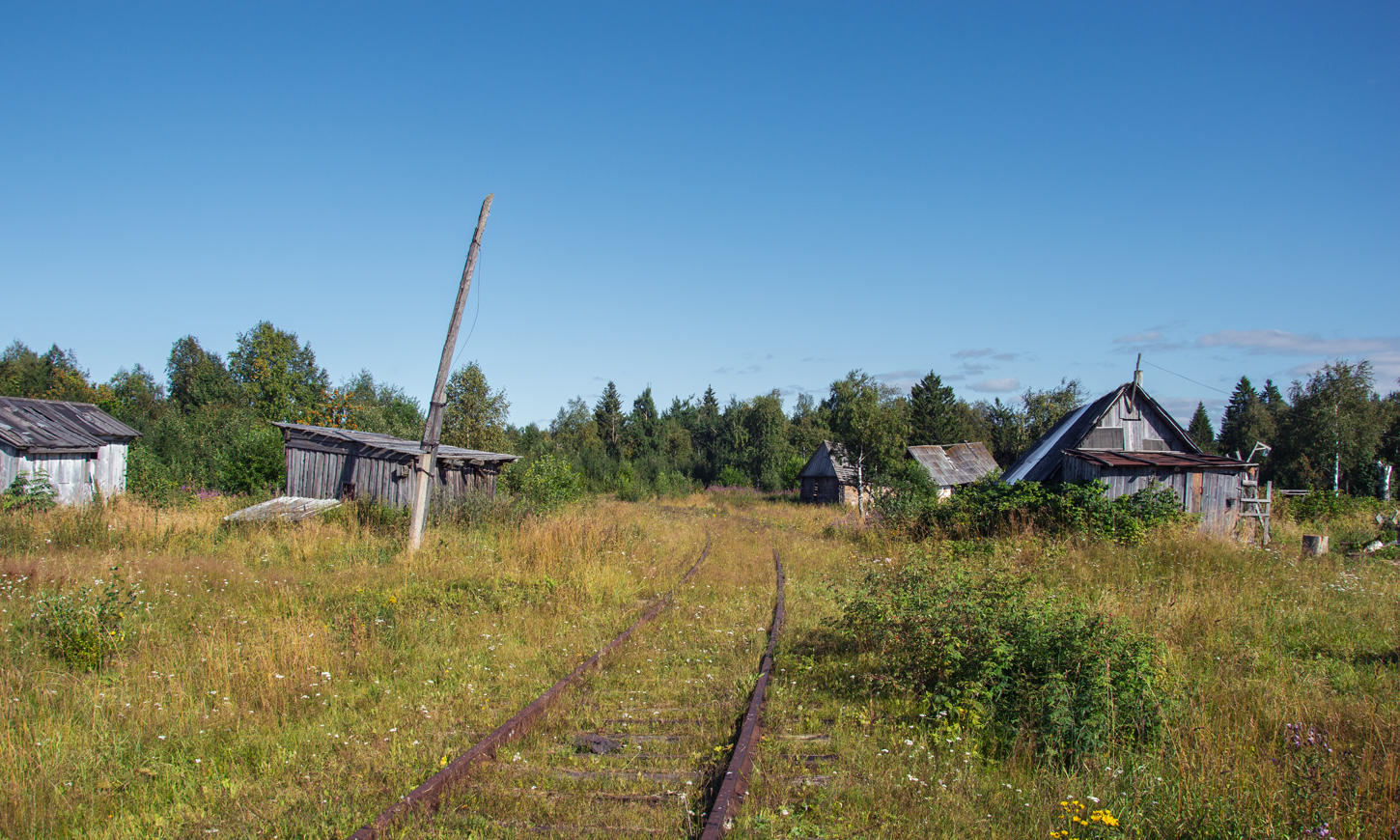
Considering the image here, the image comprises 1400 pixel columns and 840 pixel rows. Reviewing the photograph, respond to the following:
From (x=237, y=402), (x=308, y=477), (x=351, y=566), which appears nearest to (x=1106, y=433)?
(x=351, y=566)

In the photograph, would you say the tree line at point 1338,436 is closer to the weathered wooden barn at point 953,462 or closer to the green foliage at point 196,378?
the weathered wooden barn at point 953,462

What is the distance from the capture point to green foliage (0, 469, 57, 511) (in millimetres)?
16642

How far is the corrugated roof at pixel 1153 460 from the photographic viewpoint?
15.7m

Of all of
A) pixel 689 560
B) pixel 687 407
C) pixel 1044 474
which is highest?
pixel 687 407

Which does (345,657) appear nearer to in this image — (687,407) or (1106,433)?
(1106,433)

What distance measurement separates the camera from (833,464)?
41875 mm

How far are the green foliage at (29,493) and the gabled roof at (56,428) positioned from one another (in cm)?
87

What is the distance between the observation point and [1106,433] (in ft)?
62.3

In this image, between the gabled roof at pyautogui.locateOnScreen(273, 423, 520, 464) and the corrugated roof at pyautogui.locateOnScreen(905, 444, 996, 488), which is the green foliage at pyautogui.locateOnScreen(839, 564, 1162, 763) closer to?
the gabled roof at pyautogui.locateOnScreen(273, 423, 520, 464)

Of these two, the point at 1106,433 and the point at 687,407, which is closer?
the point at 1106,433

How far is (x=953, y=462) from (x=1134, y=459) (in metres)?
21.3

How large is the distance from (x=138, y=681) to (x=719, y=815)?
16.7ft

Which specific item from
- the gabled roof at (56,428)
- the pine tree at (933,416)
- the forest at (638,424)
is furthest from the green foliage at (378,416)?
the pine tree at (933,416)

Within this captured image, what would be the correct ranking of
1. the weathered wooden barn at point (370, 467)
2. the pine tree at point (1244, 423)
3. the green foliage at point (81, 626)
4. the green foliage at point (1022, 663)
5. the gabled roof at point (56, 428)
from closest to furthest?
the green foliage at point (1022, 663), the green foliage at point (81, 626), the weathered wooden barn at point (370, 467), the gabled roof at point (56, 428), the pine tree at point (1244, 423)
